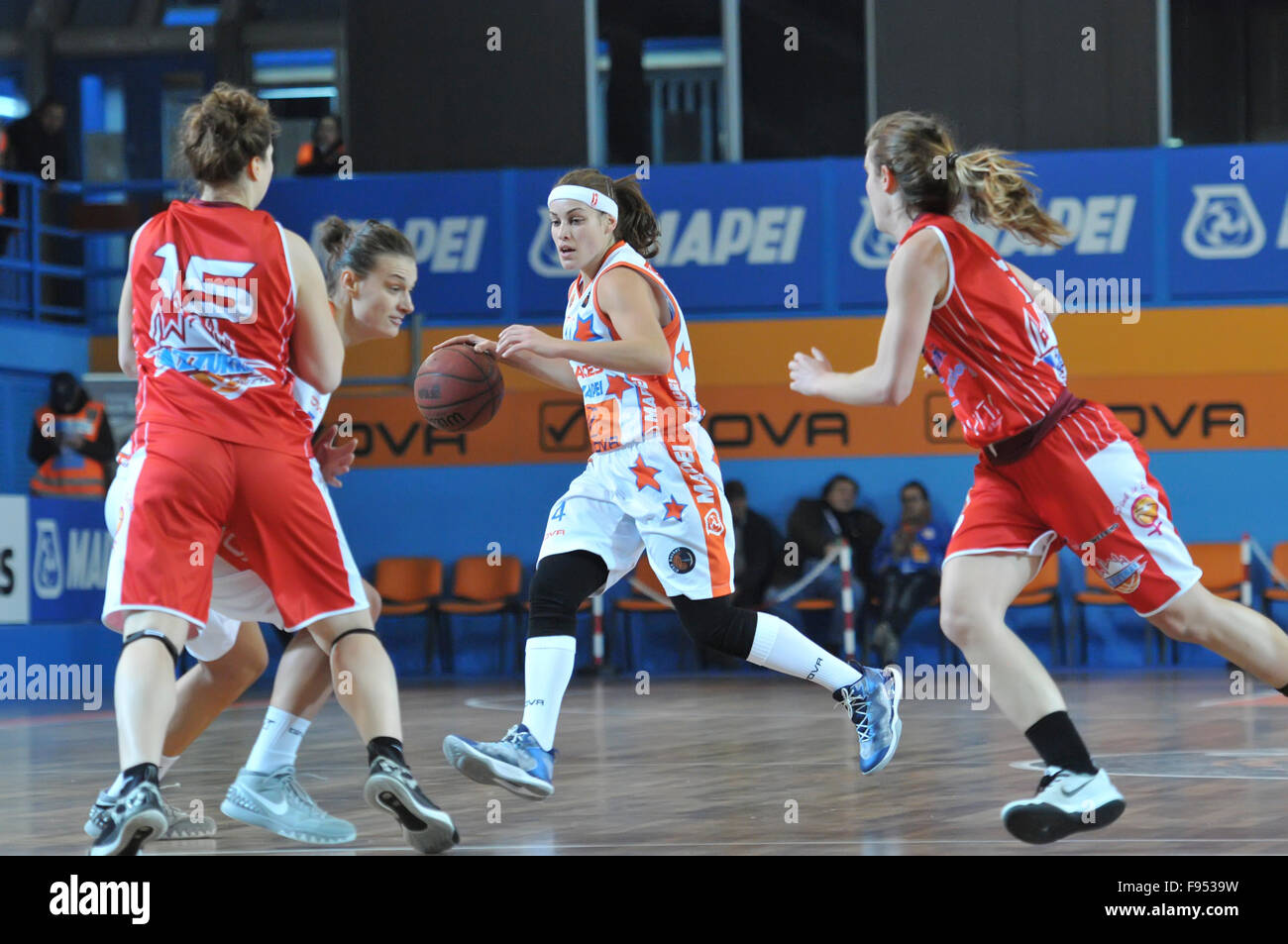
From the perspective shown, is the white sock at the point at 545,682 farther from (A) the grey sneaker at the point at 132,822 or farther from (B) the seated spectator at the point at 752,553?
(B) the seated spectator at the point at 752,553

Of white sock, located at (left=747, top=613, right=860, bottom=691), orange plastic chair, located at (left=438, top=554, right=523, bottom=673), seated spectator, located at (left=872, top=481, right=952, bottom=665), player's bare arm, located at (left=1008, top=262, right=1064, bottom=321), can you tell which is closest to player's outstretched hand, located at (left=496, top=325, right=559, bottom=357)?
white sock, located at (left=747, top=613, right=860, bottom=691)

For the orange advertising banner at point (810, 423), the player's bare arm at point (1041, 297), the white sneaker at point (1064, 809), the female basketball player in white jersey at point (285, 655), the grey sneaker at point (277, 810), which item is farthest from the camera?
the orange advertising banner at point (810, 423)

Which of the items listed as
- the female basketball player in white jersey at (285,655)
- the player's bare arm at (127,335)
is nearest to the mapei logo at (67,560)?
the female basketball player in white jersey at (285,655)

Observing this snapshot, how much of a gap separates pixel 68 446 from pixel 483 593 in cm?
359

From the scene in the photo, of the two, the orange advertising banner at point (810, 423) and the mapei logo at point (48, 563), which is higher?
the orange advertising banner at point (810, 423)

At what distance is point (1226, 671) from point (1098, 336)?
3013 mm

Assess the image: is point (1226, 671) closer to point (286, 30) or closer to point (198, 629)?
point (198, 629)

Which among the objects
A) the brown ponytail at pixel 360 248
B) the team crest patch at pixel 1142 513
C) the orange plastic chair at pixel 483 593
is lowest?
the orange plastic chair at pixel 483 593

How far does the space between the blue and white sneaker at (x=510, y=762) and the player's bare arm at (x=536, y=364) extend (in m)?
1.11

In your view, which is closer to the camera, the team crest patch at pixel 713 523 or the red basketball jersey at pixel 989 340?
the red basketball jersey at pixel 989 340

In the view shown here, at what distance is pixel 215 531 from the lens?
165 inches

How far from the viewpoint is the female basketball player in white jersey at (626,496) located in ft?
17.4

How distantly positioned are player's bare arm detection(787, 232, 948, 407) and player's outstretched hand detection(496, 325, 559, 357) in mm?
921
